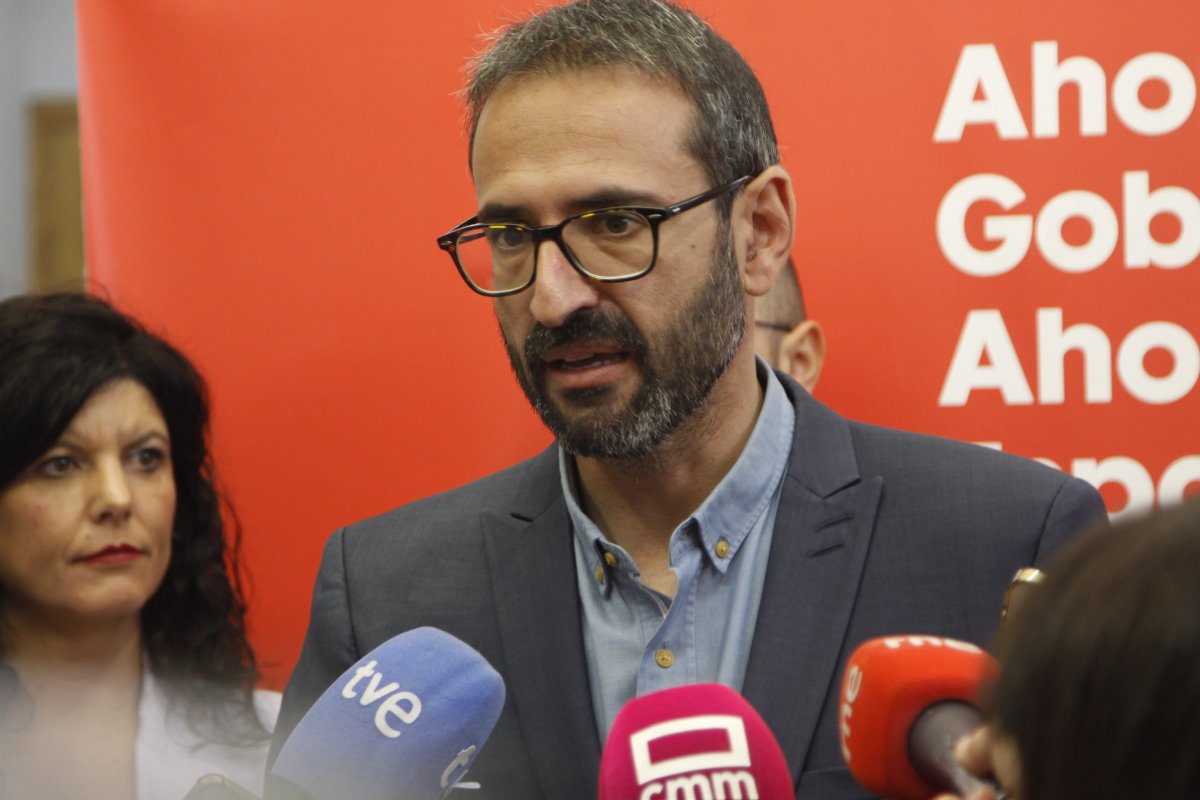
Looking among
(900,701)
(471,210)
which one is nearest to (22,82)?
(471,210)

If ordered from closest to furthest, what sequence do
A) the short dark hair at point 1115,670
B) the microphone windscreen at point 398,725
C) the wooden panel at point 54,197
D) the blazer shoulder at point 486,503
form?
the short dark hair at point 1115,670
the microphone windscreen at point 398,725
the blazer shoulder at point 486,503
the wooden panel at point 54,197

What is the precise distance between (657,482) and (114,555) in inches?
41.6

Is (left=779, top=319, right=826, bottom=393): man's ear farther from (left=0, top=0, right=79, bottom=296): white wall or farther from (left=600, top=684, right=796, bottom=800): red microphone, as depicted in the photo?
(left=0, top=0, right=79, bottom=296): white wall

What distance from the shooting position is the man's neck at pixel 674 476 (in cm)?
179

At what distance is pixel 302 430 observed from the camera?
238 cm

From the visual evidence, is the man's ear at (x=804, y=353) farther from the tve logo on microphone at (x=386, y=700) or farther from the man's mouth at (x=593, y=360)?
the tve logo on microphone at (x=386, y=700)

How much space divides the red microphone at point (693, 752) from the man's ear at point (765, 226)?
0.76 meters

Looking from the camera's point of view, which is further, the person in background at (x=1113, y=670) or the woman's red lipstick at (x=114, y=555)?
the woman's red lipstick at (x=114, y=555)

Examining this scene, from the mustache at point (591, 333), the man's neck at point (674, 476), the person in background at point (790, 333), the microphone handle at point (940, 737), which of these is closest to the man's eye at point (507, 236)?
the mustache at point (591, 333)

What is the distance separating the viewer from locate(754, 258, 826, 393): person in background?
233 cm

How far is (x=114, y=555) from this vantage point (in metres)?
2.36

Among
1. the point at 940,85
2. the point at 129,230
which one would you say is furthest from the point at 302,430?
the point at 940,85

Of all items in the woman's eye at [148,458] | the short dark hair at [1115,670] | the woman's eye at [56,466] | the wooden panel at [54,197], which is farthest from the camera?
the wooden panel at [54,197]

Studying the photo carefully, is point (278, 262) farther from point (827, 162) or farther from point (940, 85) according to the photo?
point (940, 85)
